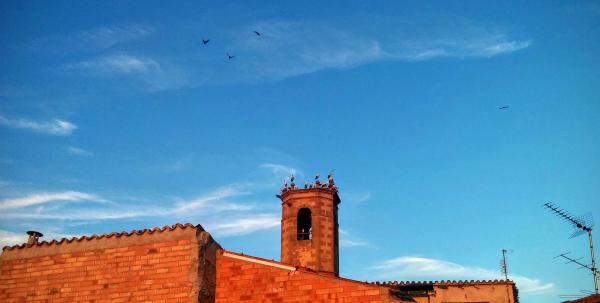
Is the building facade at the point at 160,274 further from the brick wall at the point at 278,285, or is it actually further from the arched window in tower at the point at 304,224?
the arched window in tower at the point at 304,224

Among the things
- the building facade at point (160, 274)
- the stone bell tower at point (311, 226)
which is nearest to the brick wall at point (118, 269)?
the building facade at point (160, 274)

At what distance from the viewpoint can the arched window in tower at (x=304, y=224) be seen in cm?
2697

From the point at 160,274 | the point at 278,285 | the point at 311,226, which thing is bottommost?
the point at 278,285

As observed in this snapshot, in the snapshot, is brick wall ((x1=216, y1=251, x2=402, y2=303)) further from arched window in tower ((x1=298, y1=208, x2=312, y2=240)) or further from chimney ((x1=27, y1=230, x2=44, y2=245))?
arched window in tower ((x1=298, y1=208, x2=312, y2=240))

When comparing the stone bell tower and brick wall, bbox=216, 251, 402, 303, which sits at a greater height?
the stone bell tower

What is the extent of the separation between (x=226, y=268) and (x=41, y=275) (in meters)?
5.13

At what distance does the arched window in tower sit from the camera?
27.0 metres

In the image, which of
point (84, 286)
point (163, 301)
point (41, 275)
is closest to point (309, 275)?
point (163, 301)

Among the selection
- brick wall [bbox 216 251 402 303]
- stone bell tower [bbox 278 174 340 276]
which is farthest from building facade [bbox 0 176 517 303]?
stone bell tower [bbox 278 174 340 276]

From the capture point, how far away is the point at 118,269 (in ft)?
49.3

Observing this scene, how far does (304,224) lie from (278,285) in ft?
42.8

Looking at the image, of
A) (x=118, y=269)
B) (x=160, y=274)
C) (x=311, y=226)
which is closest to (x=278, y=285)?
(x=160, y=274)

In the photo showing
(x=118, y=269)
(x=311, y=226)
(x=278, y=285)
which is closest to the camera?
(x=278, y=285)

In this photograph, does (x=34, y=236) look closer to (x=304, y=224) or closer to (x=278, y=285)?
(x=278, y=285)
